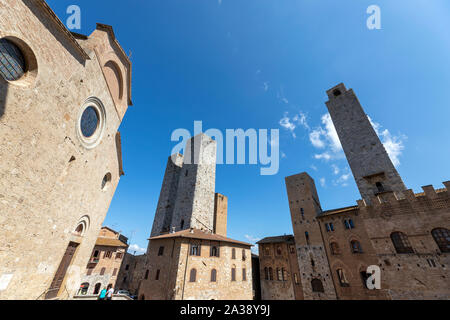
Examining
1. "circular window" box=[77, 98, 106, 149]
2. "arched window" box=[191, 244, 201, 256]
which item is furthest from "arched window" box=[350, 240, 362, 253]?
"circular window" box=[77, 98, 106, 149]

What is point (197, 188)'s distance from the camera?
27.6 m

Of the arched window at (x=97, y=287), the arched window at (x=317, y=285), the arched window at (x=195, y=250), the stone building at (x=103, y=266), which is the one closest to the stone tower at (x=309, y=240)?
the arched window at (x=317, y=285)

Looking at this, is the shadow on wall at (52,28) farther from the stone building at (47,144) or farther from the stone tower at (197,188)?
the stone tower at (197,188)

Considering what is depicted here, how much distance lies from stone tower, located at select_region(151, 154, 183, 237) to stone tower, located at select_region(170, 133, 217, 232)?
309cm

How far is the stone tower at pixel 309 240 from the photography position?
19938 millimetres

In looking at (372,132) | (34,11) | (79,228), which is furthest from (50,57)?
(372,132)

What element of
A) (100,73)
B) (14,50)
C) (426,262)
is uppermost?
(100,73)

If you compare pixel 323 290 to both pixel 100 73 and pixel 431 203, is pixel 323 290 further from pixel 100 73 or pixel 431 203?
pixel 100 73

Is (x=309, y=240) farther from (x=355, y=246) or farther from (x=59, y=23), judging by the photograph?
(x=59, y=23)

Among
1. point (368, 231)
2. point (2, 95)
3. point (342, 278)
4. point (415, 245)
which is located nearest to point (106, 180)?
point (2, 95)

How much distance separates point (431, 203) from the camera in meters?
13.4

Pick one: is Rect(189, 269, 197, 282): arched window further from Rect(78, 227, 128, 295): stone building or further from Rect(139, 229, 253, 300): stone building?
Rect(78, 227, 128, 295): stone building

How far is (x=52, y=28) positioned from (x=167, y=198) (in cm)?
2657
